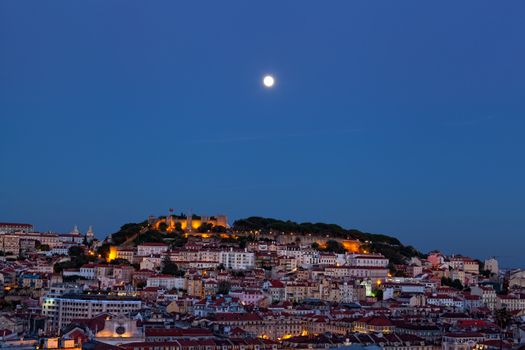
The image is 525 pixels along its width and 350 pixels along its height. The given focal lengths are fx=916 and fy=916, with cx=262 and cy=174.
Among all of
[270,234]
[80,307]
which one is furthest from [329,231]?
[80,307]

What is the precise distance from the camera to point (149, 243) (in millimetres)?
72188

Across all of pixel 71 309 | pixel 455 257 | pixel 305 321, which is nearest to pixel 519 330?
pixel 305 321

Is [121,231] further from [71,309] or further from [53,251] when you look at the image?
[71,309]

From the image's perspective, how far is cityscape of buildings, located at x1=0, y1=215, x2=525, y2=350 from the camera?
40188mm

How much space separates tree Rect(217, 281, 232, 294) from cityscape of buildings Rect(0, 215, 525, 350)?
71 mm

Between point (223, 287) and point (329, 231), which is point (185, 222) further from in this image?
point (223, 287)

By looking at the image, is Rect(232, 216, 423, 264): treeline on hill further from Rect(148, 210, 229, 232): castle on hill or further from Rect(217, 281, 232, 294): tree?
Rect(217, 281, 232, 294): tree

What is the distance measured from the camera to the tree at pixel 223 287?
57.9m

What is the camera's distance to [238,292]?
56.3 metres

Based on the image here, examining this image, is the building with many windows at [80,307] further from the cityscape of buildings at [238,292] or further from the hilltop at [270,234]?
the hilltop at [270,234]

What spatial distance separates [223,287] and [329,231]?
26409mm

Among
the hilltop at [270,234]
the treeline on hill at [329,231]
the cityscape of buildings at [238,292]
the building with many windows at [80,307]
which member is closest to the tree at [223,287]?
the cityscape of buildings at [238,292]

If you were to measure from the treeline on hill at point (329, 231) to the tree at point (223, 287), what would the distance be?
22030 mm

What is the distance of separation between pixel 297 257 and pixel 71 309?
2669 cm
